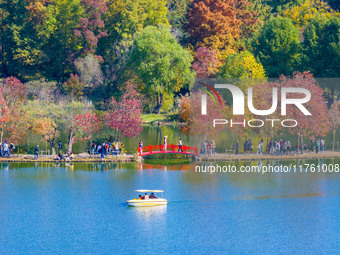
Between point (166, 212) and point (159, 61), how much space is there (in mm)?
59010

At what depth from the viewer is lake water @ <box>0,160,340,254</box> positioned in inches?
2365

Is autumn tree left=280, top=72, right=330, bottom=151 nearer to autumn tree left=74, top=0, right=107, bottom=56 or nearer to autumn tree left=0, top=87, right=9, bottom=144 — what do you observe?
autumn tree left=0, top=87, right=9, bottom=144

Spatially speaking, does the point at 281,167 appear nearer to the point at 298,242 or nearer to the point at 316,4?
the point at 298,242

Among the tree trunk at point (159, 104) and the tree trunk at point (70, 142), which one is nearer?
the tree trunk at point (70, 142)

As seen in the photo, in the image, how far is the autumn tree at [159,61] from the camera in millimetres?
125375

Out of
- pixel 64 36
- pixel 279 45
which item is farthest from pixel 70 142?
pixel 64 36

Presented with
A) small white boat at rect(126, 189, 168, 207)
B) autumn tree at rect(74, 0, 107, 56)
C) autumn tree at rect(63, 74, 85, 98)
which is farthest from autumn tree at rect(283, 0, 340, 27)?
small white boat at rect(126, 189, 168, 207)

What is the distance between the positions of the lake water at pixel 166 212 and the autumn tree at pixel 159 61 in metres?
38.8

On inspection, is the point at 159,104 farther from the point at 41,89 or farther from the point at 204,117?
the point at 204,117

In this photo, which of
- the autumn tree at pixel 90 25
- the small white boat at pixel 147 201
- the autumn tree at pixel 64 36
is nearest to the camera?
the small white boat at pixel 147 201

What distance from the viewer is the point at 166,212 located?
227ft

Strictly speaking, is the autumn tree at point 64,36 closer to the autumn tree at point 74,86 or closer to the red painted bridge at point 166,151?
the autumn tree at point 74,86

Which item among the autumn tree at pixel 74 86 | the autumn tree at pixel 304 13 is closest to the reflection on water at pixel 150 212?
the autumn tree at pixel 74 86

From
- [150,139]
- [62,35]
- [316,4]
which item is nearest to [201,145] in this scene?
[150,139]
